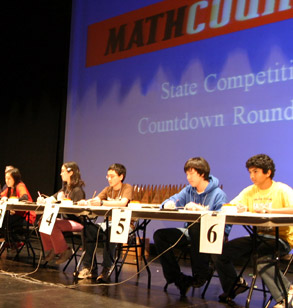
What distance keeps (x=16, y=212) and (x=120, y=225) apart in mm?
2193

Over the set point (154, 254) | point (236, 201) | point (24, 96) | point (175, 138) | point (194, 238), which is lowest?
point (154, 254)

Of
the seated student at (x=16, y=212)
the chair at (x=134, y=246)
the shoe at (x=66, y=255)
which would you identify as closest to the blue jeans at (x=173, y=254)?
the chair at (x=134, y=246)

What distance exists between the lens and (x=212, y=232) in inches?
97.7

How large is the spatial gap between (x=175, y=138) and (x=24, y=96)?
3206 millimetres

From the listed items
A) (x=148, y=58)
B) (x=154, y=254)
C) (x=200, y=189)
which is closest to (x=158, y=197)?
(x=154, y=254)

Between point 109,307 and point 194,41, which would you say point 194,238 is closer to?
point 109,307

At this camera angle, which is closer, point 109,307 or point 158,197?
point 109,307

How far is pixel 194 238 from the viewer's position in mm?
3008

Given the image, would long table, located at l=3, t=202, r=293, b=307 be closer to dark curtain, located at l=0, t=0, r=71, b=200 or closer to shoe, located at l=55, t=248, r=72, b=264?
shoe, located at l=55, t=248, r=72, b=264

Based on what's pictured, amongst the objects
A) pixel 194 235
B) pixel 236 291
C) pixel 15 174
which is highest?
pixel 15 174

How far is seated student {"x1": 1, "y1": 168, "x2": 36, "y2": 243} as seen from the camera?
15.5 ft

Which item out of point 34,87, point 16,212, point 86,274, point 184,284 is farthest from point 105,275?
point 34,87

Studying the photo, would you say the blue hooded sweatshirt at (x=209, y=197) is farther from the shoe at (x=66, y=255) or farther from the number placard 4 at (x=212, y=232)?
the shoe at (x=66, y=255)

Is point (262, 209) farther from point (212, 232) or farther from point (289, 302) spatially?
point (289, 302)
